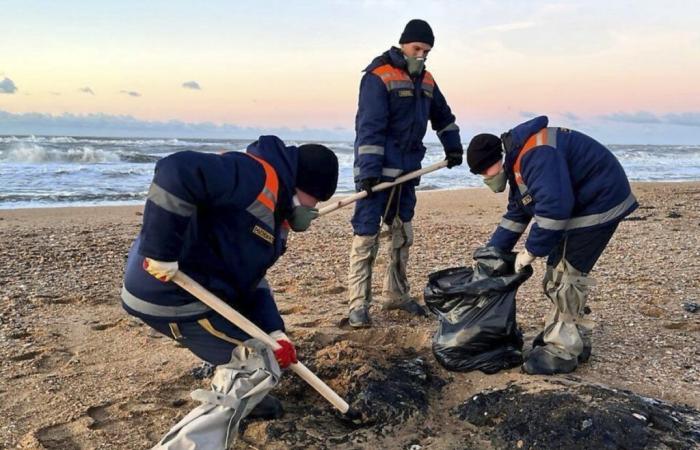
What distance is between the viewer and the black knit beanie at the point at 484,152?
4.02 meters

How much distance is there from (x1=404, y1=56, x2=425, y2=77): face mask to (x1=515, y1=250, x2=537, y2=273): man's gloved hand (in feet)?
5.76

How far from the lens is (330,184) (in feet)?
9.75

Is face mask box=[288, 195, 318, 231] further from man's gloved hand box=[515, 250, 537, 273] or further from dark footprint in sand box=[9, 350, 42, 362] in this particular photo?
dark footprint in sand box=[9, 350, 42, 362]

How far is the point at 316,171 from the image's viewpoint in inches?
115

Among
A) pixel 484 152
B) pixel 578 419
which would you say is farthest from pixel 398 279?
pixel 578 419

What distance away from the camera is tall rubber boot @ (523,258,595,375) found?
4.03 meters

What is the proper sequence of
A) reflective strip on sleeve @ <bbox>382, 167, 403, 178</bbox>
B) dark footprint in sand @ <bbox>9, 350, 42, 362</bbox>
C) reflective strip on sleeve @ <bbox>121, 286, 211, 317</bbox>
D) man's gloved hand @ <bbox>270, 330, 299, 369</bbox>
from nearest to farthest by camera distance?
reflective strip on sleeve @ <bbox>121, 286, 211, 317</bbox>, man's gloved hand @ <bbox>270, 330, 299, 369</bbox>, dark footprint in sand @ <bbox>9, 350, 42, 362</bbox>, reflective strip on sleeve @ <bbox>382, 167, 403, 178</bbox>

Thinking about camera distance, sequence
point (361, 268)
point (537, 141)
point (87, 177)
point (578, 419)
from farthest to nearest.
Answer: point (87, 177) < point (361, 268) < point (537, 141) < point (578, 419)

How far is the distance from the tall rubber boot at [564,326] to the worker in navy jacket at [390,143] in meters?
1.43

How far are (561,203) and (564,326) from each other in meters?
0.94

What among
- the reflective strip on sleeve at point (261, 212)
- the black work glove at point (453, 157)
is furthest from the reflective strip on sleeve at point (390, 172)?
the reflective strip on sleeve at point (261, 212)

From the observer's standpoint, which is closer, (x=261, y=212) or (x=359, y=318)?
(x=261, y=212)

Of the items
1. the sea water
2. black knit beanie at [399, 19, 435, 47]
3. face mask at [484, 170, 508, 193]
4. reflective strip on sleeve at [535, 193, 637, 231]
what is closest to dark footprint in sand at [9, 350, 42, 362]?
face mask at [484, 170, 508, 193]

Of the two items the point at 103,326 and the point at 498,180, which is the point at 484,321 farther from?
the point at 103,326
